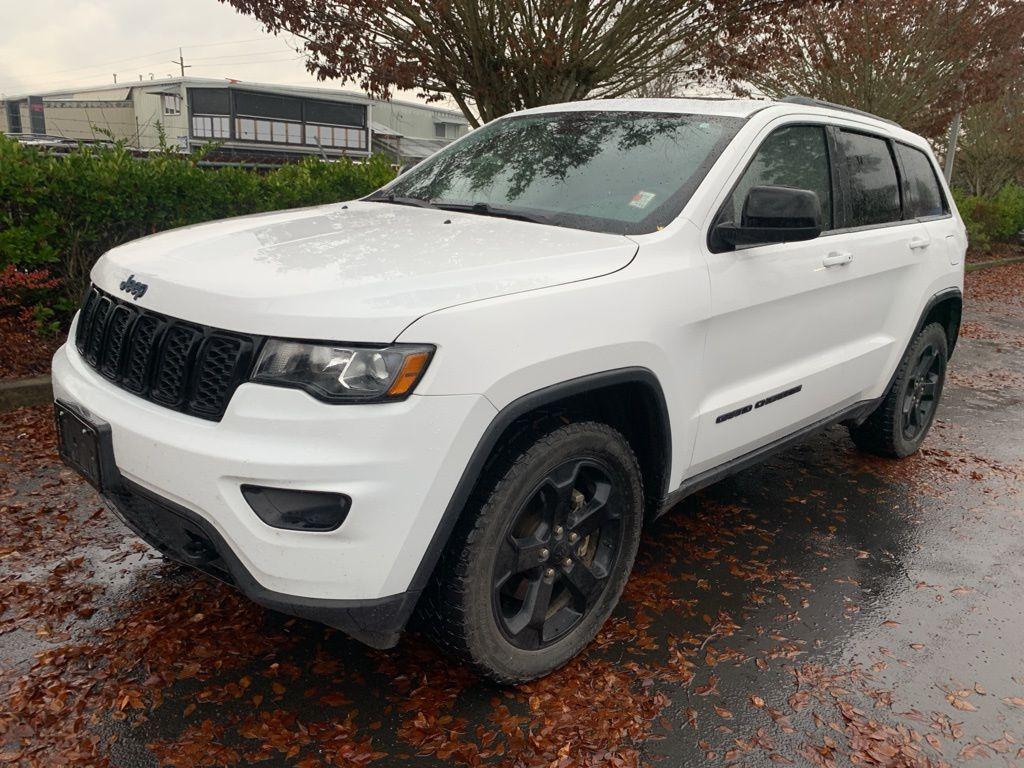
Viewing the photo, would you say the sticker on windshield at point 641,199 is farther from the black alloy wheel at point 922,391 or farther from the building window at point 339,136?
the building window at point 339,136

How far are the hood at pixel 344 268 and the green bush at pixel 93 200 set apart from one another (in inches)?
123

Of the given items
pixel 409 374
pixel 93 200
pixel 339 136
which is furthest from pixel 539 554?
pixel 339 136

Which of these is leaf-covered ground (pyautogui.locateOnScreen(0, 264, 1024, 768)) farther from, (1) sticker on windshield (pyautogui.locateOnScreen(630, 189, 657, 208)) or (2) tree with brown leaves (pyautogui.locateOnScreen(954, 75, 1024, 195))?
(2) tree with brown leaves (pyautogui.locateOnScreen(954, 75, 1024, 195))

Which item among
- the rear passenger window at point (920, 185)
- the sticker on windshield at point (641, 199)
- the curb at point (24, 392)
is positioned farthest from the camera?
the curb at point (24, 392)

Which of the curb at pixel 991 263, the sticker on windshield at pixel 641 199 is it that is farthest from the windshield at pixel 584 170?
the curb at pixel 991 263

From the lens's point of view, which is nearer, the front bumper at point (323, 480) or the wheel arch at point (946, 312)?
the front bumper at point (323, 480)

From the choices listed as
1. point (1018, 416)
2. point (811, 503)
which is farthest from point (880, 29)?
point (811, 503)

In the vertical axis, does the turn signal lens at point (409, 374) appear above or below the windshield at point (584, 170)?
below

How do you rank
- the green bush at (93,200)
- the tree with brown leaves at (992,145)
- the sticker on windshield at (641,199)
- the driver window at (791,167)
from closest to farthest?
the sticker on windshield at (641,199)
the driver window at (791,167)
the green bush at (93,200)
the tree with brown leaves at (992,145)

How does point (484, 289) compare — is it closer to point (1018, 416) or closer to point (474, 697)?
point (474, 697)

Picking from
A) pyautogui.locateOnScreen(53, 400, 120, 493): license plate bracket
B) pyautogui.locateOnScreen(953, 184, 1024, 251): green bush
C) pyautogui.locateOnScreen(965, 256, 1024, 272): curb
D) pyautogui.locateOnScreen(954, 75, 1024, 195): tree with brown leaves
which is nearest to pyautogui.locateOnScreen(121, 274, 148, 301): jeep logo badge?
pyautogui.locateOnScreen(53, 400, 120, 493): license plate bracket

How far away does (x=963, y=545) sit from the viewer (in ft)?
13.6

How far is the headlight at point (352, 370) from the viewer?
2.21 metres

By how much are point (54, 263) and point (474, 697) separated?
15.3ft
